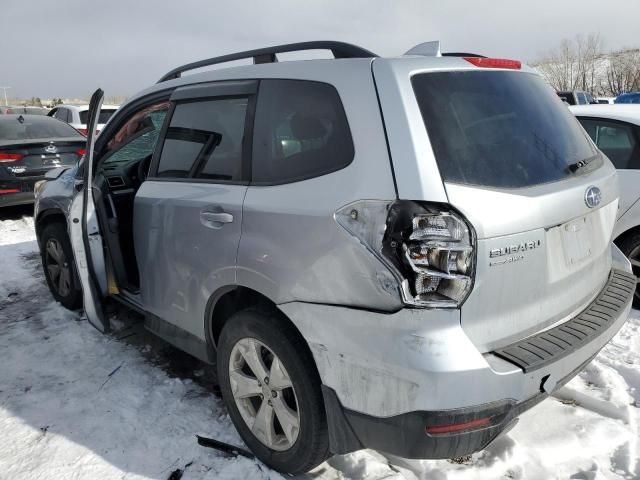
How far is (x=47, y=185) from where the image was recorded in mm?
4359

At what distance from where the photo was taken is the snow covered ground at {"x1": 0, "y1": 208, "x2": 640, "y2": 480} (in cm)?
243

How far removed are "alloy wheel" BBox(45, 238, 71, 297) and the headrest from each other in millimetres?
2823

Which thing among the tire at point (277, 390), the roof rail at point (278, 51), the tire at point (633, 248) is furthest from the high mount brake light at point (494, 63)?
the tire at point (633, 248)

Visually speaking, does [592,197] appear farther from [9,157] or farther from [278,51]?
[9,157]

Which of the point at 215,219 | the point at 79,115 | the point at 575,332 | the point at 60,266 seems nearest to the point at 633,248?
the point at 575,332

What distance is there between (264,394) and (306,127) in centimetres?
124

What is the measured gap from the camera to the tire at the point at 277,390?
2.13 m

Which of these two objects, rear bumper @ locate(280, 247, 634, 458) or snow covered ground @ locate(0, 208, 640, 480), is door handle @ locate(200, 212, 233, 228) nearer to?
rear bumper @ locate(280, 247, 634, 458)

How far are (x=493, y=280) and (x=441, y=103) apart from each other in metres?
0.70

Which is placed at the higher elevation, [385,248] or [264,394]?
[385,248]

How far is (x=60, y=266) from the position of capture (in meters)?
4.27

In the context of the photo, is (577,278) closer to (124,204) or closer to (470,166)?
(470,166)

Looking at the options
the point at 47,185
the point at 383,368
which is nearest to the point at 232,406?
the point at 383,368

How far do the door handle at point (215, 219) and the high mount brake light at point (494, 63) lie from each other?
1270 millimetres
